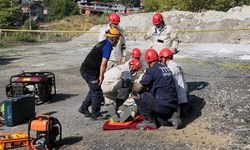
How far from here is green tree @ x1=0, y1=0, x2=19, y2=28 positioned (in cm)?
4675

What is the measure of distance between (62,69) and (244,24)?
17540 mm

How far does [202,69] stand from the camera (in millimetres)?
14820

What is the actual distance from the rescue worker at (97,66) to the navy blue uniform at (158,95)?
96 centimetres

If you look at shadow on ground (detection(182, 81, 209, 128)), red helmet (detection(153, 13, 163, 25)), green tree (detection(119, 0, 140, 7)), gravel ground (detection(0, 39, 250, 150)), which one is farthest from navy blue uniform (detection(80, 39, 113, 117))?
green tree (detection(119, 0, 140, 7))

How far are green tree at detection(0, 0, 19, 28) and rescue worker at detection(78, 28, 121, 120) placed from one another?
39527mm

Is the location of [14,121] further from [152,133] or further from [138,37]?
[138,37]

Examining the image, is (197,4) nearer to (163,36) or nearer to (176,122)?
(163,36)

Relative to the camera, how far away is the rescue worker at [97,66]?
7820mm

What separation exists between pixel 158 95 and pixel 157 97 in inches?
1.6

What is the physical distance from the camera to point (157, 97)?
7.32 m

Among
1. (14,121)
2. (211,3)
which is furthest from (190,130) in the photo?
(211,3)

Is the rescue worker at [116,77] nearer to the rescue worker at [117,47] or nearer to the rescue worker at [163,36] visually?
the rescue worker at [163,36]

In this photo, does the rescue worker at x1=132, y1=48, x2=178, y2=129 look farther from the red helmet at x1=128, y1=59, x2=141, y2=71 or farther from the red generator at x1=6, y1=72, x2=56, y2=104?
the red generator at x1=6, y1=72, x2=56, y2=104

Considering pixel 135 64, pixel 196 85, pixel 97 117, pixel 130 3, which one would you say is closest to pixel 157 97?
pixel 97 117
